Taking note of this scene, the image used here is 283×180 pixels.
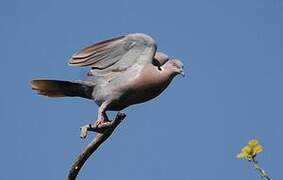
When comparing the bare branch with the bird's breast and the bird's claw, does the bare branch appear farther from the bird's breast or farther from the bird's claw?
the bird's breast

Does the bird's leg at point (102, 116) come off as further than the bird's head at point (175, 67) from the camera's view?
No

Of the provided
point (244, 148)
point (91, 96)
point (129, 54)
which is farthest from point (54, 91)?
point (244, 148)

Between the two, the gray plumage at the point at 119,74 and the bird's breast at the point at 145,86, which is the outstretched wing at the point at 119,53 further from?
the bird's breast at the point at 145,86

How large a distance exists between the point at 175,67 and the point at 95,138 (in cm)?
108

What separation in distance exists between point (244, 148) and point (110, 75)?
A: 9.24 feet

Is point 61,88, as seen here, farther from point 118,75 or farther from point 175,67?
point 175,67

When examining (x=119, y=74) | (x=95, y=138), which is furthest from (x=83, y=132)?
(x=119, y=74)

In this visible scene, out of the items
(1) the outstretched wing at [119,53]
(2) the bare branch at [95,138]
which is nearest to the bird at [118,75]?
(1) the outstretched wing at [119,53]

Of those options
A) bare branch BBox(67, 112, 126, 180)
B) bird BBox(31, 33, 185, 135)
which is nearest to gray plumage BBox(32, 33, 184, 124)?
bird BBox(31, 33, 185, 135)

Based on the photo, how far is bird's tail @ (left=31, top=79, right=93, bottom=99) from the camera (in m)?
6.38

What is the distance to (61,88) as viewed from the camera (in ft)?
21.1

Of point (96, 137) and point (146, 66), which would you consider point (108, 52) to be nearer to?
point (146, 66)

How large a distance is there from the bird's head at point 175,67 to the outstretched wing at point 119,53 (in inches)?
11.8

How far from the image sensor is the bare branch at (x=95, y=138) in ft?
18.4
